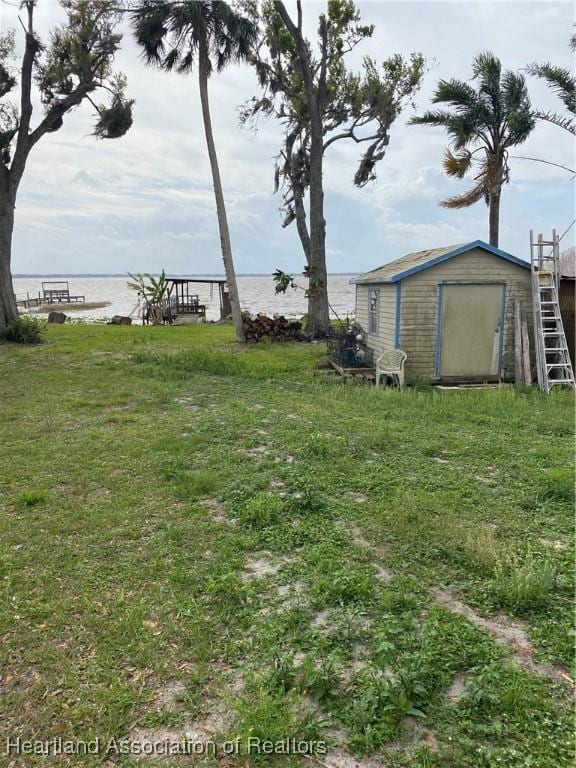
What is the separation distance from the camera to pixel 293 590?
3.05m

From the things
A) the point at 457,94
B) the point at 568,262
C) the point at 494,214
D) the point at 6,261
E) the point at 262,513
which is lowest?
the point at 262,513

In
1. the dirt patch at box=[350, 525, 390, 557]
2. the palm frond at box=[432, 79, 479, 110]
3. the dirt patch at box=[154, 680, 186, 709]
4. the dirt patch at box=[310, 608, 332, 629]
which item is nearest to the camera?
the dirt patch at box=[154, 680, 186, 709]

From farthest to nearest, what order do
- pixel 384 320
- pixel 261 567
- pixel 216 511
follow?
1. pixel 384 320
2. pixel 216 511
3. pixel 261 567

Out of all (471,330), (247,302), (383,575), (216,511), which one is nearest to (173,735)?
(383,575)

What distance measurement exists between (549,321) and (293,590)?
9337 mm

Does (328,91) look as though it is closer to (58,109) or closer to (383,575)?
(58,109)

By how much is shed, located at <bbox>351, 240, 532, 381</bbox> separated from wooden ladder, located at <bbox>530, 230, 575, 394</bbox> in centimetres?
29

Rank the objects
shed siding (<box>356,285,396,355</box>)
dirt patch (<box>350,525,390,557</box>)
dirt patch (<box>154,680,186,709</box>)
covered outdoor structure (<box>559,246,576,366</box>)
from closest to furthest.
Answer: dirt patch (<box>154,680,186,709</box>) → dirt patch (<box>350,525,390,557</box>) → shed siding (<box>356,285,396,355</box>) → covered outdoor structure (<box>559,246,576,366</box>)

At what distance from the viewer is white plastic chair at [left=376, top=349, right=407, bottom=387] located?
980 cm

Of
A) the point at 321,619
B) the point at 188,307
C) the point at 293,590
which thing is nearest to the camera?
the point at 321,619

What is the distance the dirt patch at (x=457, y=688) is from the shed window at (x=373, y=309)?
9.29 metres

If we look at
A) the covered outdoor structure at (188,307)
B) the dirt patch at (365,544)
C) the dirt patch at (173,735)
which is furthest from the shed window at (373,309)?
the covered outdoor structure at (188,307)

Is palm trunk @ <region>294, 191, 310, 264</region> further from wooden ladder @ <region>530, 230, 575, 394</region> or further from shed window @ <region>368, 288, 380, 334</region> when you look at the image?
wooden ladder @ <region>530, 230, 575, 394</region>

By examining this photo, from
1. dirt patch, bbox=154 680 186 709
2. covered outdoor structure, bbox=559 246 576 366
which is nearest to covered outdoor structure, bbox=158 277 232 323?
covered outdoor structure, bbox=559 246 576 366
